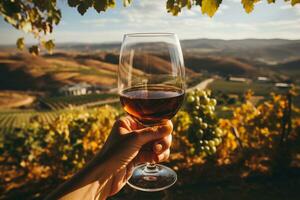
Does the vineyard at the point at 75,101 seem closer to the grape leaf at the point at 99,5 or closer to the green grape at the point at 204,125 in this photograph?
the green grape at the point at 204,125

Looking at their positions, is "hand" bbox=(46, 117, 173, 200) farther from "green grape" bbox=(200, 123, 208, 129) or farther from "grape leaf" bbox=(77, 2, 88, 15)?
"green grape" bbox=(200, 123, 208, 129)

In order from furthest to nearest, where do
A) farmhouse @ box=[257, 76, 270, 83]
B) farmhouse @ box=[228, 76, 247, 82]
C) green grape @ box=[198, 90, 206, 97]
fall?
farmhouse @ box=[228, 76, 247, 82]
farmhouse @ box=[257, 76, 270, 83]
green grape @ box=[198, 90, 206, 97]

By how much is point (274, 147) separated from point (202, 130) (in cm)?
213

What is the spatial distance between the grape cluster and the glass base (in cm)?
252

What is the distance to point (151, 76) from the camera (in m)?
1.64

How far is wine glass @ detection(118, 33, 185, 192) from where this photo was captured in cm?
159

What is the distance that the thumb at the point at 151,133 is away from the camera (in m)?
1.69

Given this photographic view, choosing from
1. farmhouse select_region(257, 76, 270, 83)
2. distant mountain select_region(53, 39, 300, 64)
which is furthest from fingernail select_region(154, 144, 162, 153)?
distant mountain select_region(53, 39, 300, 64)

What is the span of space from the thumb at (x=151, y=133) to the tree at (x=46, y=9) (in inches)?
39.6

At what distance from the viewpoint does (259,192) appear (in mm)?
5344

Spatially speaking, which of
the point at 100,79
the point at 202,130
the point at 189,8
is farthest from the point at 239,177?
the point at 100,79

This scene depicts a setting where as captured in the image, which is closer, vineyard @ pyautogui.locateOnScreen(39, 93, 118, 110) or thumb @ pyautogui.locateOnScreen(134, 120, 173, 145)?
thumb @ pyautogui.locateOnScreen(134, 120, 173, 145)

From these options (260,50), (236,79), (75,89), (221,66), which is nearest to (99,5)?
(75,89)

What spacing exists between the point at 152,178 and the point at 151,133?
1.70ft
